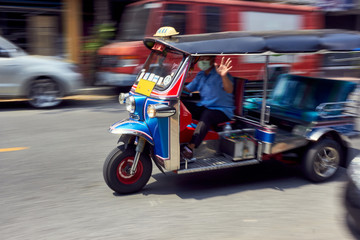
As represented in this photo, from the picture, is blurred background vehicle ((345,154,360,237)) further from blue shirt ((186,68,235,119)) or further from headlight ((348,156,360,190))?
blue shirt ((186,68,235,119))

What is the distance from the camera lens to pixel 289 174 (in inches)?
218

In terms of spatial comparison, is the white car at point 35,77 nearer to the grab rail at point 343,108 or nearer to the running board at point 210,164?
the running board at point 210,164

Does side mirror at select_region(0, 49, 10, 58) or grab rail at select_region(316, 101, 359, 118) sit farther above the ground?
side mirror at select_region(0, 49, 10, 58)

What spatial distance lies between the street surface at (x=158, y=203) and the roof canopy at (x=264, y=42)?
164cm

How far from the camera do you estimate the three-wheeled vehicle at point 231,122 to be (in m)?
4.53

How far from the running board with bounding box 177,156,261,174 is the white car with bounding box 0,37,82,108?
6.01 meters

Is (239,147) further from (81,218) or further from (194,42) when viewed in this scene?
(81,218)

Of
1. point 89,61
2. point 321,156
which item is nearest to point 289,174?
point 321,156

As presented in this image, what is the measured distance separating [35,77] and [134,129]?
6.00 meters

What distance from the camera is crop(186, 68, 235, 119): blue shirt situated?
4.97 meters

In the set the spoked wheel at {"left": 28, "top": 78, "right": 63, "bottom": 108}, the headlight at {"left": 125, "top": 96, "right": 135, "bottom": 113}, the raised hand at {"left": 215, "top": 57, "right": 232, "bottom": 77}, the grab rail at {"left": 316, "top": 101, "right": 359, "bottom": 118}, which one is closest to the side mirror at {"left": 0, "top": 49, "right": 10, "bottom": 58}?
the spoked wheel at {"left": 28, "top": 78, "right": 63, "bottom": 108}

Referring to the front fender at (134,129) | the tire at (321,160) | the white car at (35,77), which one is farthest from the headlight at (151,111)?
the white car at (35,77)

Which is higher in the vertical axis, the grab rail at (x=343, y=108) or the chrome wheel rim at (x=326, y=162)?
the grab rail at (x=343, y=108)

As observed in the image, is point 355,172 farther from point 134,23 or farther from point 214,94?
point 134,23
